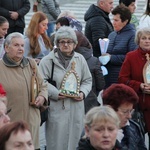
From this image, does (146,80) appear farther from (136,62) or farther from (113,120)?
(113,120)

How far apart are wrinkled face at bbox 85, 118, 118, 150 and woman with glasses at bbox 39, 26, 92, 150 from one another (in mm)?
2789

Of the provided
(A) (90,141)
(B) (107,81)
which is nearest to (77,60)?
(B) (107,81)

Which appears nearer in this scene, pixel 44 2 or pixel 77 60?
pixel 77 60

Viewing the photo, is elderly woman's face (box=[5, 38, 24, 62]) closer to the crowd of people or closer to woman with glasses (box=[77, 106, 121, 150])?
the crowd of people

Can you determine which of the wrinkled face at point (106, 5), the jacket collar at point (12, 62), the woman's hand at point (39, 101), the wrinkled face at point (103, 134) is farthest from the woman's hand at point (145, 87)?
the wrinkled face at point (106, 5)

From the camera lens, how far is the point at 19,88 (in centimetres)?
802

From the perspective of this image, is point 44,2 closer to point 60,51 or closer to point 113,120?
point 60,51

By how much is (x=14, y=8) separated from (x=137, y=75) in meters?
5.90

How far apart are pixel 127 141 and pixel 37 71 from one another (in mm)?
2103

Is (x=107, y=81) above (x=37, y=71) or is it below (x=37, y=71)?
below

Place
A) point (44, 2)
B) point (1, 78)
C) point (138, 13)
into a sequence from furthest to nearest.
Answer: point (138, 13) → point (44, 2) → point (1, 78)

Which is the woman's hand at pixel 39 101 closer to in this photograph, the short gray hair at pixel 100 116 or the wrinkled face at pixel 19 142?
the short gray hair at pixel 100 116

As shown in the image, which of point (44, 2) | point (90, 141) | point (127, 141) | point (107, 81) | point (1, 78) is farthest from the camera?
point (44, 2)

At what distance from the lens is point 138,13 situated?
1995cm
